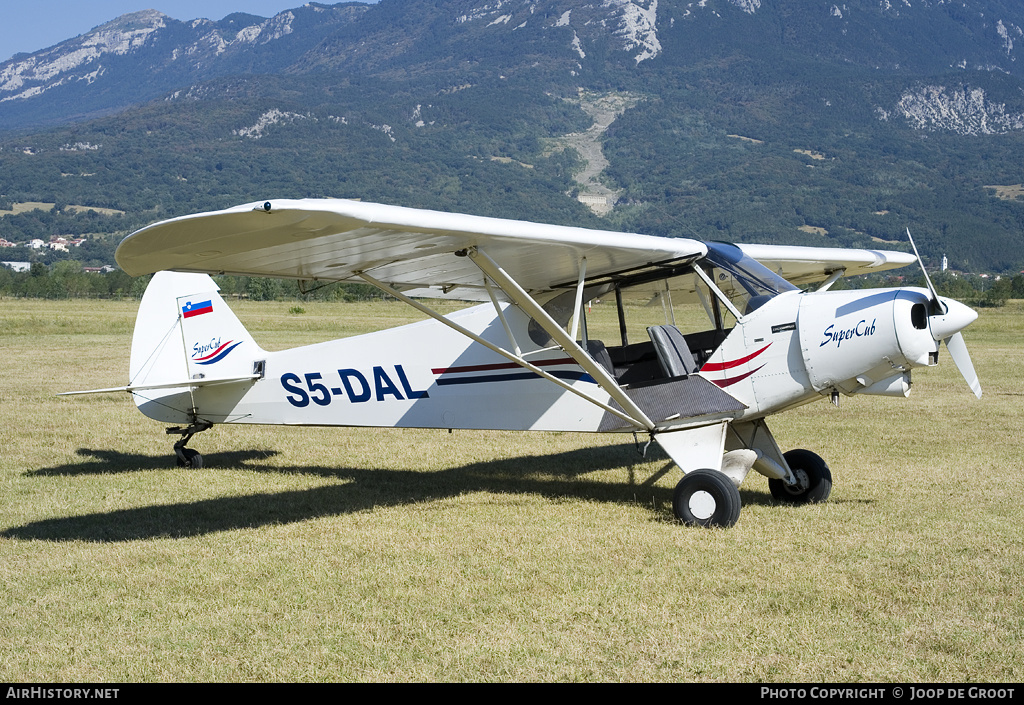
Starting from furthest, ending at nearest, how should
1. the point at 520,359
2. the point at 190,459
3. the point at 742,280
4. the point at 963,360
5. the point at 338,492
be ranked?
the point at 190,459
the point at 338,492
the point at 742,280
the point at 963,360
the point at 520,359

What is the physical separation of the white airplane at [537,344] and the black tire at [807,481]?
12 mm

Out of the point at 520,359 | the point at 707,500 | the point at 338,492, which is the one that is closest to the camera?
the point at 707,500

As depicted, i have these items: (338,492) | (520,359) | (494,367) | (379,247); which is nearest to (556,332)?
(520,359)

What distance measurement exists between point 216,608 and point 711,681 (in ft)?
8.90

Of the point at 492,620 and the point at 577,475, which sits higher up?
the point at 492,620

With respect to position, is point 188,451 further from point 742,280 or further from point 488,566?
point 742,280

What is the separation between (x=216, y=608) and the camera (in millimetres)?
5168

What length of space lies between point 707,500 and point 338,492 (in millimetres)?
3462

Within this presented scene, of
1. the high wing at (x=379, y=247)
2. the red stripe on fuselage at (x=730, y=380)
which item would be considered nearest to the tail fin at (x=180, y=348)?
the high wing at (x=379, y=247)

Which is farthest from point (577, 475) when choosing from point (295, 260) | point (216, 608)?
point (216, 608)

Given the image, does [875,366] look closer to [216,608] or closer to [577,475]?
[577,475]

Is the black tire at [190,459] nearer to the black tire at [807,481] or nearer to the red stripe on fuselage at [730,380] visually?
the red stripe on fuselage at [730,380]

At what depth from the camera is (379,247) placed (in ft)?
20.3

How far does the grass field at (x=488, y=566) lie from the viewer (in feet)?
14.4
